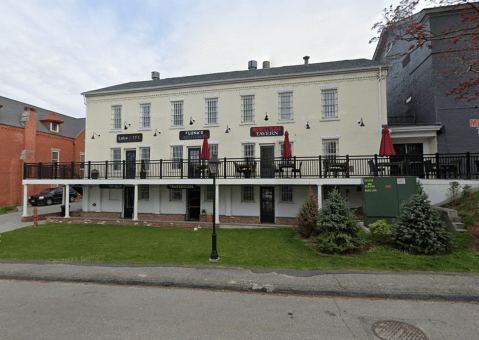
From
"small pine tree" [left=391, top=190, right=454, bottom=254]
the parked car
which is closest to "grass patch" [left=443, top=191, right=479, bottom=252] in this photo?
"small pine tree" [left=391, top=190, right=454, bottom=254]

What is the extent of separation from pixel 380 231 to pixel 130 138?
14.9m

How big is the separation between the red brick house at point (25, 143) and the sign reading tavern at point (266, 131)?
2135 centimetres

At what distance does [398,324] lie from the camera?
14.1 feet

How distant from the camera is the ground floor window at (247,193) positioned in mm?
14462

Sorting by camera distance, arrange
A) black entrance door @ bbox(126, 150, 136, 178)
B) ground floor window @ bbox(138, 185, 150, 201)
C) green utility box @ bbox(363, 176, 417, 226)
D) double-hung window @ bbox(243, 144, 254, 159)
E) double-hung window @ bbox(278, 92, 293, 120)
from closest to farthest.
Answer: green utility box @ bbox(363, 176, 417, 226) → double-hung window @ bbox(278, 92, 293, 120) → double-hung window @ bbox(243, 144, 254, 159) → black entrance door @ bbox(126, 150, 136, 178) → ground floor window @ bbox(138, 185, 150, 201)

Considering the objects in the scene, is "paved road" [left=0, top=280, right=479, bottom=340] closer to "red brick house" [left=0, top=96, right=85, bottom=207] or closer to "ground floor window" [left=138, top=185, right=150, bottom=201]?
"ground floor window" [left=138, top=185, right=150, bottom=201]

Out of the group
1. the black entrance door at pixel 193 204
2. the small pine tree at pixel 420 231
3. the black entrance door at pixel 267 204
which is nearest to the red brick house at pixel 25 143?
the black entrance door at pixel 193 204

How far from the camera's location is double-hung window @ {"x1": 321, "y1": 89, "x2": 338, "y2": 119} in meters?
14.1

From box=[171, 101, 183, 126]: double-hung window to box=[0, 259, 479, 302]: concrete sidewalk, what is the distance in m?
10.3

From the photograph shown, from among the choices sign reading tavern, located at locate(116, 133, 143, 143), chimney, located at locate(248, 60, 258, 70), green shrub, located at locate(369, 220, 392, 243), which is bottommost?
green shrub, located at locate(369, 220, 392, 243)

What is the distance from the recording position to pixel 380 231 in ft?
30.0

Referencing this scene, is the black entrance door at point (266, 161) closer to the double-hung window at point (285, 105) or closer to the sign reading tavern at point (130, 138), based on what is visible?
the double-hung window at point (285, 105)

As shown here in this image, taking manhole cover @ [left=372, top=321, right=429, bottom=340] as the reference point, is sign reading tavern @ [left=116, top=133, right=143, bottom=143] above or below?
above

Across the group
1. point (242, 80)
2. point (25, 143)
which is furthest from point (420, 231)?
point (25, 143)
